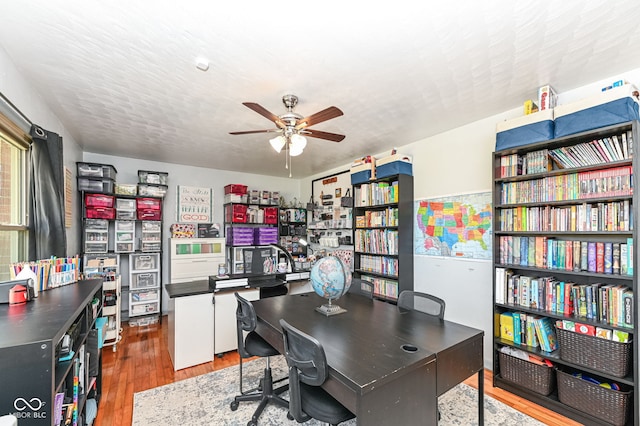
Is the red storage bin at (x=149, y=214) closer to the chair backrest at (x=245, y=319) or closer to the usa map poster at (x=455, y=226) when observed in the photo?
the chair backrest at (x=245, y=319)

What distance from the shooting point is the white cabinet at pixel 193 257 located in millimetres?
4625

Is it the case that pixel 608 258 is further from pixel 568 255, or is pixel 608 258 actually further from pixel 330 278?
pixel 330 278

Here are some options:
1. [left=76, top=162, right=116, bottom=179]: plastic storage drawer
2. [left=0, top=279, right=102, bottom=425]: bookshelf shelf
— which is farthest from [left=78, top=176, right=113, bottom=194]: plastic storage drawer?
[left=0, top=279, right=102, bottom=425]: bookshelf shelf

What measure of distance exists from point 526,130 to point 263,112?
219cm

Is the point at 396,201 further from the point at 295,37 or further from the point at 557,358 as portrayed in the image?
the point at 295,37

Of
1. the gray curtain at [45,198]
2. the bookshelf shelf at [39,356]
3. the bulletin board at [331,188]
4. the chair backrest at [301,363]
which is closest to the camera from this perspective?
the bookshelf shelf at [39,356]

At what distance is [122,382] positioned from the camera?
9.00 feet

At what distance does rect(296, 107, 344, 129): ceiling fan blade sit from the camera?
2064 millimetres

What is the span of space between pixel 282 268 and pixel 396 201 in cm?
170

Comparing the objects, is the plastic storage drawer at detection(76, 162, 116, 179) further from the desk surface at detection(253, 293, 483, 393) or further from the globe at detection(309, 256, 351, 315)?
the globe at detection(309, 256, 351, 315)

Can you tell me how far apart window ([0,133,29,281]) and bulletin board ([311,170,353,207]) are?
3.87 m

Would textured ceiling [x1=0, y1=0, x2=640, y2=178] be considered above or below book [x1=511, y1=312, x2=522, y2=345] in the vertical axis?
above

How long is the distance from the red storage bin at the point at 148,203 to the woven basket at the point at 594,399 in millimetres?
5269

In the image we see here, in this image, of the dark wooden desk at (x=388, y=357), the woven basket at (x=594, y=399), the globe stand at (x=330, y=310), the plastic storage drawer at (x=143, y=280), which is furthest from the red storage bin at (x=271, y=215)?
the woven basket at (x=594, y=399)
